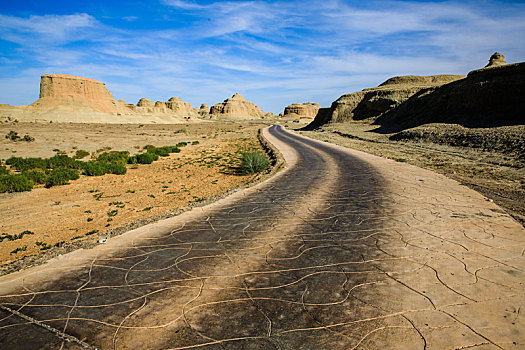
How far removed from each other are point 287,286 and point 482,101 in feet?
104

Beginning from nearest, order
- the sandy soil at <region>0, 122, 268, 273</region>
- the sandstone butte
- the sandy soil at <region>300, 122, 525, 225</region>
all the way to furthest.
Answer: the sandy soil at <region>0, 122, 268, 273</region>, the sandy soil at <region>300, 122, 525, 225</region>, the sandstone butte

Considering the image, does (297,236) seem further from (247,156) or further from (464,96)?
(464,96)

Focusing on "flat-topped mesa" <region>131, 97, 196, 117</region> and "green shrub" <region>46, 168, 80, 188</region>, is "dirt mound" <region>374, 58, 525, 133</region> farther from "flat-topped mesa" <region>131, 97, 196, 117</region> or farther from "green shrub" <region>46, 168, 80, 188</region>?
"flat-topped mesa" <region>131, 97, 196, 117</region>

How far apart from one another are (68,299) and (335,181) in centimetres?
841

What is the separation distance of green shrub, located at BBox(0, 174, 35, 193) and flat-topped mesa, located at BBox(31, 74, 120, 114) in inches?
2980

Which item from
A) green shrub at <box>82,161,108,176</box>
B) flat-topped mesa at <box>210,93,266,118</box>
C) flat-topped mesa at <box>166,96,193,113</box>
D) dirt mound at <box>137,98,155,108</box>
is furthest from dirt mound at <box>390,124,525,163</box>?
flat-topped mesa at <box>210,93,266,118</box>

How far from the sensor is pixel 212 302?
319 cm

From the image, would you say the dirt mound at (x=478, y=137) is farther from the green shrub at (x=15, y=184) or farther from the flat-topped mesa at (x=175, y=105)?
the flat-topped mesa at (x=175, y=105)

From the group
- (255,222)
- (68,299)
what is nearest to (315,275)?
(255,222)

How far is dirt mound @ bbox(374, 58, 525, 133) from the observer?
22.4 meters

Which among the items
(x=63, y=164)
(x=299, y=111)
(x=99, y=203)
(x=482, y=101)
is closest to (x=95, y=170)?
(x=63, y=164)

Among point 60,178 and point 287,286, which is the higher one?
point 60,178

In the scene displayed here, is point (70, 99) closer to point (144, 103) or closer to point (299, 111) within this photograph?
point (144, 103)

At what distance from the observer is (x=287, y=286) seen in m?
3.48
